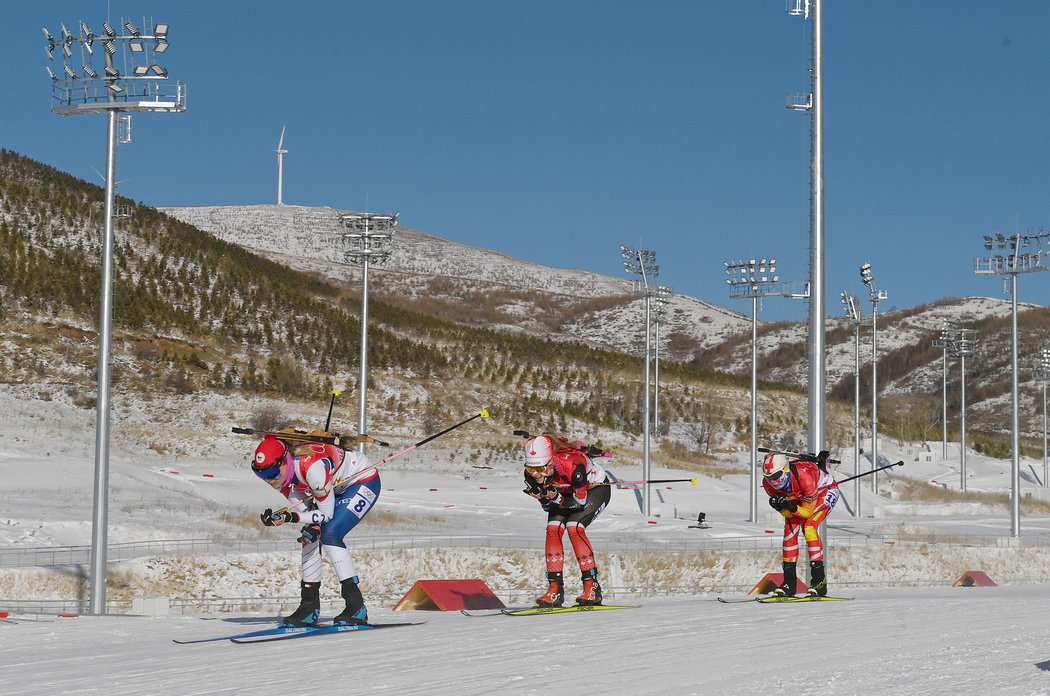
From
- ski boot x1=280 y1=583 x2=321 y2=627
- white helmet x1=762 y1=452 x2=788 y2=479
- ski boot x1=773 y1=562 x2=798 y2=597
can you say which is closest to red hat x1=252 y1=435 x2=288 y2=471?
ski boot x1=280 y1=583 x2=321 y2=627

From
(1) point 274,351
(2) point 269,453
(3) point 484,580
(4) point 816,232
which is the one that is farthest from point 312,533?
(1) point 274,351

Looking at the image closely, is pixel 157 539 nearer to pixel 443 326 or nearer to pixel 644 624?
pixel 644 624

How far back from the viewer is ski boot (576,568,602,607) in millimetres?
16359

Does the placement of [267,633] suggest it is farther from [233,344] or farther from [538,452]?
[233,344]

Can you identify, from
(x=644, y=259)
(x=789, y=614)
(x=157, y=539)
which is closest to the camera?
(x=789, y=614)

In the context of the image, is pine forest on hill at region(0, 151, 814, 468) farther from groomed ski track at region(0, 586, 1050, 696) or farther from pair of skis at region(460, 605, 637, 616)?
groomed ski track at region(0, 586, 1050, 696)

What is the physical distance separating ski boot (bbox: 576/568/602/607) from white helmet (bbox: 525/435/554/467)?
1593mm

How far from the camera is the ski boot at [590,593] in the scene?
16359 millimetres

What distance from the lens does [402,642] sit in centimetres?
1255

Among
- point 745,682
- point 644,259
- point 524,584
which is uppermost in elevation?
point 644,259

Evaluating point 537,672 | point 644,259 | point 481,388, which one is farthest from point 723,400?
point 537,672

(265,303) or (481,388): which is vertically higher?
(265,303)

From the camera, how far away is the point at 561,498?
1662 cm

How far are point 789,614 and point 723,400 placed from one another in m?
82.1
